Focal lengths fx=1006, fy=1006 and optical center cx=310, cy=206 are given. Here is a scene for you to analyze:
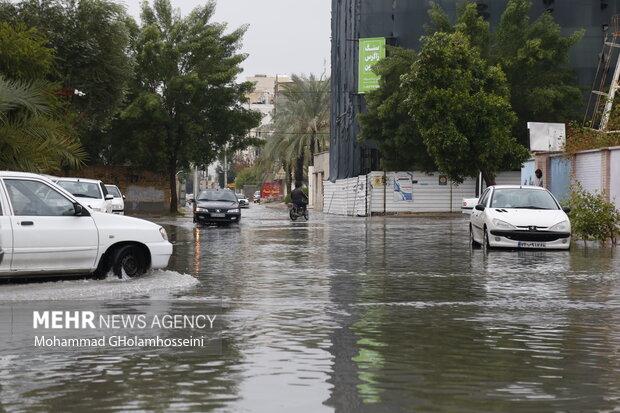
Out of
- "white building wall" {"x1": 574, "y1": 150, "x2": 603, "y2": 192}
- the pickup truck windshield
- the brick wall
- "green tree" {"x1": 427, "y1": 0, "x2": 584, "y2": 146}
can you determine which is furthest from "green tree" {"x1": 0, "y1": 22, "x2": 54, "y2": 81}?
"green tree" {"x1": 427, "y1": 0, "x2": 584, "y2": 146}

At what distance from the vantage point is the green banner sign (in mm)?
62750

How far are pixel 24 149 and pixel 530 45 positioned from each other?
40.4 meters

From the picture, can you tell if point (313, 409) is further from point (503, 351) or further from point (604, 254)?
point (604, 254)

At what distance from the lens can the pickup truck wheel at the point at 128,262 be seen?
13961mm

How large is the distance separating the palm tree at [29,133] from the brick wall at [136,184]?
37.2 m

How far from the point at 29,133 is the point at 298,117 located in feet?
173

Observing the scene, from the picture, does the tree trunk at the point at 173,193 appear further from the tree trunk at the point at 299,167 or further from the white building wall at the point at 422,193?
the tree trunk at the point at 299,167

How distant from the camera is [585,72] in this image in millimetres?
62125

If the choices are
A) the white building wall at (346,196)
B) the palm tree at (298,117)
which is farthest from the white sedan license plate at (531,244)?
the palm tree at (298,117)

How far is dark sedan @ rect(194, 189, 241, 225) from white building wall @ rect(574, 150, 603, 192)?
44.6 ft

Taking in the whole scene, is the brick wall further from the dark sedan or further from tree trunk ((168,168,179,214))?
the dark sedan

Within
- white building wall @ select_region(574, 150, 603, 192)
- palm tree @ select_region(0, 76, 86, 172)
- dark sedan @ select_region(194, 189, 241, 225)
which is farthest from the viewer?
dark sedan @ select_region(194, 189, 241, 225)

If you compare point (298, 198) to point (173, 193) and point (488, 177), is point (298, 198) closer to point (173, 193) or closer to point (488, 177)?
point (488, 177)

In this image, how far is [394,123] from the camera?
190 feet
